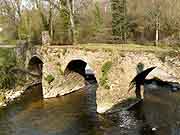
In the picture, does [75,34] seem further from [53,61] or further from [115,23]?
[115,23]

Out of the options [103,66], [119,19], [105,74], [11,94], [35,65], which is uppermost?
[119,19]

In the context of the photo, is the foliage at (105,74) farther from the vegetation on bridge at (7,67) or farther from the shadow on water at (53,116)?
the vegetation on bridge at (7,67)

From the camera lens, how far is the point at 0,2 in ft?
172

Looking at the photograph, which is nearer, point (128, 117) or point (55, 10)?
point (128, 117)

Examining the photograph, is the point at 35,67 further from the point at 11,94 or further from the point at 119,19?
the point at 119,19

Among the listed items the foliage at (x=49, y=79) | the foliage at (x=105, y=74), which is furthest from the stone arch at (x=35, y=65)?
the foliage at (x=105, y=74)

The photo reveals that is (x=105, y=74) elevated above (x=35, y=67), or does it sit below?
above

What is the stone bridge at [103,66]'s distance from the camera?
25.7 meters

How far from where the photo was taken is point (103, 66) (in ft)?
95.6

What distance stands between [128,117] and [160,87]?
35.3 ft

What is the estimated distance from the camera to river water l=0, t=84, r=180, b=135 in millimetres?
24859

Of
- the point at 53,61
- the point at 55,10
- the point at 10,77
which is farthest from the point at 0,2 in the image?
the point at 53,61

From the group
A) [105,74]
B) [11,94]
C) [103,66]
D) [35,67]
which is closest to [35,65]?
[35,67]

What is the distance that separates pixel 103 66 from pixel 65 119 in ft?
19.6
